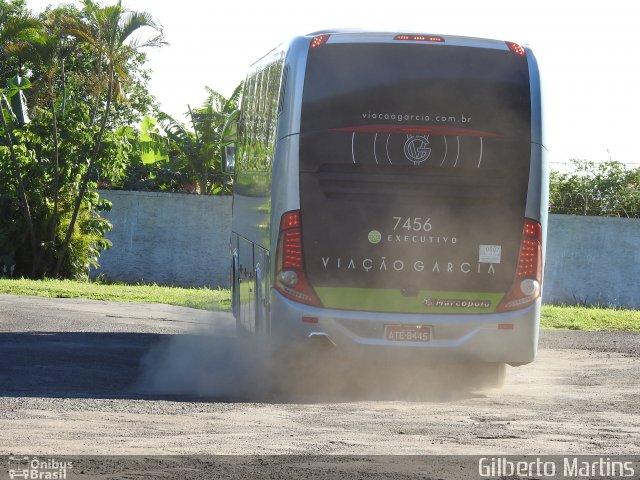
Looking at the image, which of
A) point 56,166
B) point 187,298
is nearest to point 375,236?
point 187,298

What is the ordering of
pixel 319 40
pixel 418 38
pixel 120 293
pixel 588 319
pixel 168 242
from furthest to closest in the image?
pixel 168 242, pixel 120 293, pixel 588 319, pixel 418 38, pixel 319 40

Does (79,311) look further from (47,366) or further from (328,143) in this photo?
(328,143)

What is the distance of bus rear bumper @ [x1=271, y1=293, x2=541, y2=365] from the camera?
1184 centimetres

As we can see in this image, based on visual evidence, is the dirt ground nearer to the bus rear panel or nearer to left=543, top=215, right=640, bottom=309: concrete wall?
the bus rear panel

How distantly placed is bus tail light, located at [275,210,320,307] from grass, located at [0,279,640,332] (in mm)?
11514

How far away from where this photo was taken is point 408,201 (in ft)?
39.2

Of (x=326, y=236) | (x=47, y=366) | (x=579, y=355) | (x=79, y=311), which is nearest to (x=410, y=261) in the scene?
(x=326, y=236)

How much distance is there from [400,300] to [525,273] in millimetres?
1263

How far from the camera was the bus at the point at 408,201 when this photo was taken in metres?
11.9

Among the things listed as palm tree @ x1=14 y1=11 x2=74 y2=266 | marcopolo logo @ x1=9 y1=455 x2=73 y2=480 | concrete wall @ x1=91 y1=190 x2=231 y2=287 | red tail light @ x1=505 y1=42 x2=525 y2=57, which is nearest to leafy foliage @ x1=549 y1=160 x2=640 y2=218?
concrete wall @ x1=91 y1=190 x2=231 y2=287

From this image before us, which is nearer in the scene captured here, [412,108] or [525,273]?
[412,108]

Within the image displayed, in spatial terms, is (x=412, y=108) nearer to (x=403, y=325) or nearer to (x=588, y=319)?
(x=403, y=325)

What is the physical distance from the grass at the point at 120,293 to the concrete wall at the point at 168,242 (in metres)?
2.16

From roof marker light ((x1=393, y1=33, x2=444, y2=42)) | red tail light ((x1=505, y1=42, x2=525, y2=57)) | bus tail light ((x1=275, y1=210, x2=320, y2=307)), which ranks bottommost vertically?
bus tail light ((x1=275, y1=210, x2=320, y2=307))
